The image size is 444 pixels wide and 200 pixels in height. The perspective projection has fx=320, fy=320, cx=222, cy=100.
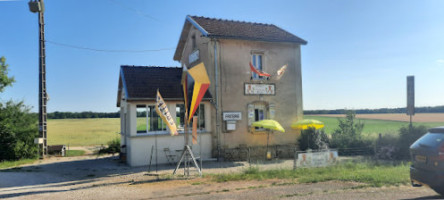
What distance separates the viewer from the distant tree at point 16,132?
1914cm

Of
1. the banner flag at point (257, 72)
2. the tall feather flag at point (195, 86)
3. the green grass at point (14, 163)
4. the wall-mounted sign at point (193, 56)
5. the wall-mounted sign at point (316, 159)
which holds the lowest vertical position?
the green grass at point (14, 163)

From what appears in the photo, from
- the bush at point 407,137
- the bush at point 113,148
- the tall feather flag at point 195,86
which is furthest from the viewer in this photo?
the bush at point 113,148

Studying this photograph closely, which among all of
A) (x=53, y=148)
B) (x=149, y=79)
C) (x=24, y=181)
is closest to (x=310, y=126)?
(x=149, y=79)

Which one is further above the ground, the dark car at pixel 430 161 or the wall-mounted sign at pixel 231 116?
the wall-mounted sign at pixel 231 116

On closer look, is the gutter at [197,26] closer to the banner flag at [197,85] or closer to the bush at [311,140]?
the banner flag at [197,85]

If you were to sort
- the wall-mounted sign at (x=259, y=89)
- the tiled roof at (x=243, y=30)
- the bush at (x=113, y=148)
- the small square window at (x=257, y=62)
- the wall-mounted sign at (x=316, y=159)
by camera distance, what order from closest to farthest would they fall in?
1. the wall-mounted sign at (x=316, y=159)
2. the tiled roof at (x=243, y=30)
3. the wall-mounted sign at (x=259, y=89)
4. the small square window at (x=257, y=62)
5. the bush at (x=113, y=148)

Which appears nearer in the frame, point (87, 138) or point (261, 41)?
point (261, 41)

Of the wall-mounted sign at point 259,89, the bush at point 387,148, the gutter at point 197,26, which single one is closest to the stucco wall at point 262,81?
the wall-mounted sign at point 259,89

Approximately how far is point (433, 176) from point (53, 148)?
2197 centimetres

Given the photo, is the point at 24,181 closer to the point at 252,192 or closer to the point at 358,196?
the point at 252,192

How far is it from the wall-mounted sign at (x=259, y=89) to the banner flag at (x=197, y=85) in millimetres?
5427

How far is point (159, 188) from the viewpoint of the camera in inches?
377

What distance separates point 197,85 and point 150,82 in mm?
4706

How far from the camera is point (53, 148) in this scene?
21.8 meters
